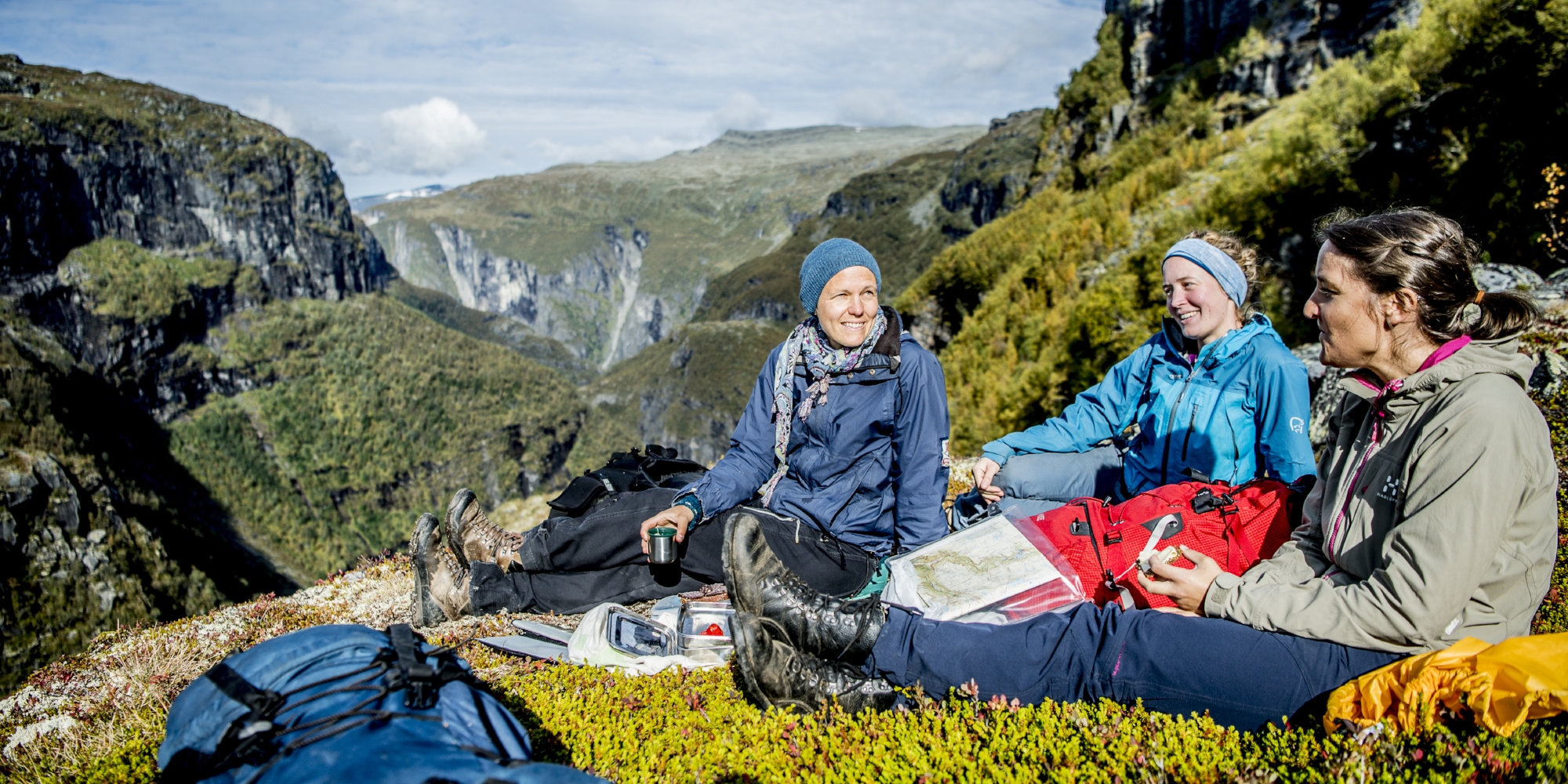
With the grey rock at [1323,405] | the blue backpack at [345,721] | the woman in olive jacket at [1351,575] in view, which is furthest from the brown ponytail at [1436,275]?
the grey rock at [1323,405]

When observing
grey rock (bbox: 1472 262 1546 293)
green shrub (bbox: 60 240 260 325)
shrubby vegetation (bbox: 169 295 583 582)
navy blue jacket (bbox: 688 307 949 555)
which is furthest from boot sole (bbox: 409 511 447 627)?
green shrub (bbox: 60 240 260 325)

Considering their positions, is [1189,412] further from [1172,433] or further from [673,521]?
[673,521]

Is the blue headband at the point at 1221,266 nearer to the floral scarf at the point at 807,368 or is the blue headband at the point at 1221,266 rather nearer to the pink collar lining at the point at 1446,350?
the pink collar lining at the point at 1446,350

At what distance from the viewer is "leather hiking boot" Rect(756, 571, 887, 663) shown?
Answer: 3.24m

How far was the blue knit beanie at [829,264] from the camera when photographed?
13.3 feet

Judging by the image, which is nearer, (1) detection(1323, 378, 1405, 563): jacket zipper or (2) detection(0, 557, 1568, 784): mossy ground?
(2) detection(0, 557, 1568, 784): mossy ground

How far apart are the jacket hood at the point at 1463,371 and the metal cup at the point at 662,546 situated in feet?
10.6

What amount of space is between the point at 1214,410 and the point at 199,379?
200417 mm

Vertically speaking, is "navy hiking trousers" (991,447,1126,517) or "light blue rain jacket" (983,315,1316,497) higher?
"light blue rain jacket" (983,315,1316,497)

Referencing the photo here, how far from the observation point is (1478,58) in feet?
32.0

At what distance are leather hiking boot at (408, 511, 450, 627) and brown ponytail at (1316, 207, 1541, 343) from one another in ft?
17.1

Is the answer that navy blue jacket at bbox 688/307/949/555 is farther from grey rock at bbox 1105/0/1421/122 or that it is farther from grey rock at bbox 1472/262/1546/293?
grey rock at bbox 1105/0/1421/122

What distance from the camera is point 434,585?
189 inches

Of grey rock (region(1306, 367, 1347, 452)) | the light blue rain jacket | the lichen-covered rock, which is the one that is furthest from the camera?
the lichen-covered rock
